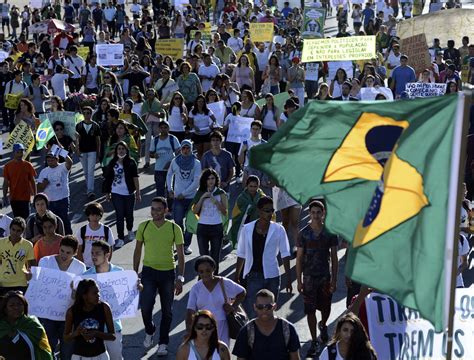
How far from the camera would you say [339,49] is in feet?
76.5

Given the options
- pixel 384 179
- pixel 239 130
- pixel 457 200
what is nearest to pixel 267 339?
pixel 384 179

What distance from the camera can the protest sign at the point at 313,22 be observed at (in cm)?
2778

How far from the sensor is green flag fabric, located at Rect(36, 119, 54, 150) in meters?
17.4

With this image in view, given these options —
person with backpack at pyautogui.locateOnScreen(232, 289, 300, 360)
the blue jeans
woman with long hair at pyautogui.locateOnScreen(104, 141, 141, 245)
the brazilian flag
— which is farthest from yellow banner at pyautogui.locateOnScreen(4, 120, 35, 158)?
the brazilian flag

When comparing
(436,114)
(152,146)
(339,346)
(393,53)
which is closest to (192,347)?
(339,346)

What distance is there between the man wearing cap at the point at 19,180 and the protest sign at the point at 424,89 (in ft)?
25.9

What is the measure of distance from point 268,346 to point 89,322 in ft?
5.11

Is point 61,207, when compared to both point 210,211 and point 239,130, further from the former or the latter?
point 239,130

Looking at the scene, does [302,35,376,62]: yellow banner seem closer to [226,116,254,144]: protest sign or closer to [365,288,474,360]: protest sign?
[226,116,254,144]: protest sign

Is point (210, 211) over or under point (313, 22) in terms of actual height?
under

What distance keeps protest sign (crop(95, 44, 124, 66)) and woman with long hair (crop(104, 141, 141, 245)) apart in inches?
428

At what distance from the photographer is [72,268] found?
1112 cm

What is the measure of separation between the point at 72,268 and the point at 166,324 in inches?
45.3

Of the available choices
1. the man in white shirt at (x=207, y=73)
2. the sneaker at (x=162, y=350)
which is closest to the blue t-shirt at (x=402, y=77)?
the man in white shirt at (x=207, y=73)
